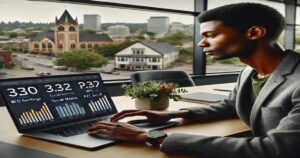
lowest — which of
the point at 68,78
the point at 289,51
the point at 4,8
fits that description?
the point at 68,78

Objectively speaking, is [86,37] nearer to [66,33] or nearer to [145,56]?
[66,33]

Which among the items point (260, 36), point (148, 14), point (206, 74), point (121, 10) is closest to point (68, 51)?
point (121, 10)

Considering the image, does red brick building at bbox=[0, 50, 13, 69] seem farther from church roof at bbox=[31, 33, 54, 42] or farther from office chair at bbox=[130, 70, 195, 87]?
office chair at bbox=[130, 70, 195, 87]

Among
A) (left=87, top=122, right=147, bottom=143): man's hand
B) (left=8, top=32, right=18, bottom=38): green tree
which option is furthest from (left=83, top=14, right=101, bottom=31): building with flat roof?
(left=87, top=122, right=147, bottom=143): man's hand

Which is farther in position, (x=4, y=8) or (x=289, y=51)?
(x=4, y=8)

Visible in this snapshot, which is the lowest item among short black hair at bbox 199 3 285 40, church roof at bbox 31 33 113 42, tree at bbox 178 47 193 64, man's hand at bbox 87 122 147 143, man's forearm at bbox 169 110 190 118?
tree at bbox 178 47 193 64

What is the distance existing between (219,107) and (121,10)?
8.98 feet

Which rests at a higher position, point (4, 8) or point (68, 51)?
point (4, 8)

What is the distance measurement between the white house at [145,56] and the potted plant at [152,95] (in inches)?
99.9

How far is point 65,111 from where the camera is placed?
59.4 inches

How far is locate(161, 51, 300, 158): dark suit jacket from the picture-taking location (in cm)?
112

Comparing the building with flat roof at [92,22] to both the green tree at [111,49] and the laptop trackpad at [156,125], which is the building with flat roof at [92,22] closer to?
the green tree at [111,49]

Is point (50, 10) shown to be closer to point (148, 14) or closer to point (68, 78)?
point (148, 14)

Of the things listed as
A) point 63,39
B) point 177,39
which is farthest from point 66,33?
point 177,39
